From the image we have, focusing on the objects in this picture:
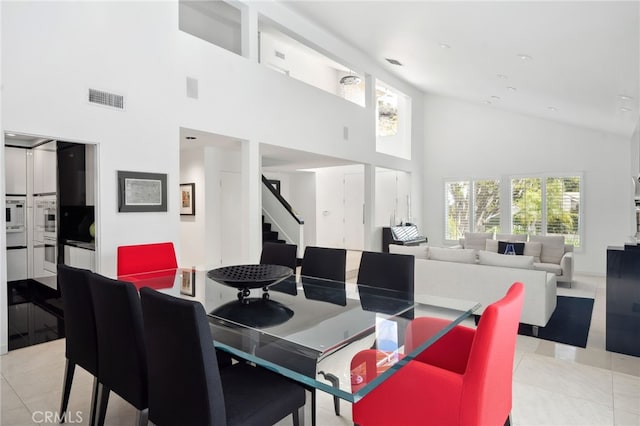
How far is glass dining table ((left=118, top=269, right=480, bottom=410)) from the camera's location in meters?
1.49

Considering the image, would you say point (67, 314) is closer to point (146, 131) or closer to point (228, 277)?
point (228, 277)

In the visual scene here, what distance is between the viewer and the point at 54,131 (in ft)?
11.9

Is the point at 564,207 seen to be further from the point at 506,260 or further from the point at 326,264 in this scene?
the point at 326,264

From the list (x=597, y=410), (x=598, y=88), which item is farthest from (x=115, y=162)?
(x=598, y=88)

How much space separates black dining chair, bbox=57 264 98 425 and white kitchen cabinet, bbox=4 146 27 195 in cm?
521

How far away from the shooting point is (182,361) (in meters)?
1.38

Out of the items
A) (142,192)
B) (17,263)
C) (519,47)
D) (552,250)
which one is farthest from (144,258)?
(552,250)

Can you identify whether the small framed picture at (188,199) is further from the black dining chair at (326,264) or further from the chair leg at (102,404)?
the chair leg at (102,404)

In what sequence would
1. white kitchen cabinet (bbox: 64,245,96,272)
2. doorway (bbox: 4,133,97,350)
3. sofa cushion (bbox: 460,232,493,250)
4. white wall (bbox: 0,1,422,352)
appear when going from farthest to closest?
1. sofa cushion (bbox: 460,232,493,250)
2. doorway (bbox: 4,133,97,350)
3. white kitchen cabinet (bbox: 64,245,96,272)
4. white wall (bbox: 0,1,422,352)

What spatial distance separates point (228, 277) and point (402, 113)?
836 centimetres

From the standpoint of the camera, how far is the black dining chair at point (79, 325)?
6.68 ft

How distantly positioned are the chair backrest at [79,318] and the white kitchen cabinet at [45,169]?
4.38m

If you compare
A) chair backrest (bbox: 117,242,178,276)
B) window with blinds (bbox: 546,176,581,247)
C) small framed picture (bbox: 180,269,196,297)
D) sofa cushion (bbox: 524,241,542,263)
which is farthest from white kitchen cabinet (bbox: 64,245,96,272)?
window with blinds (bbox: 546,176,581,247)

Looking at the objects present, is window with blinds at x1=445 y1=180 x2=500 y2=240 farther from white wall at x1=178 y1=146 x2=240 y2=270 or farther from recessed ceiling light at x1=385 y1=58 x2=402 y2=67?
white wall at x1=178 y1=146 x2=240 y2=270
